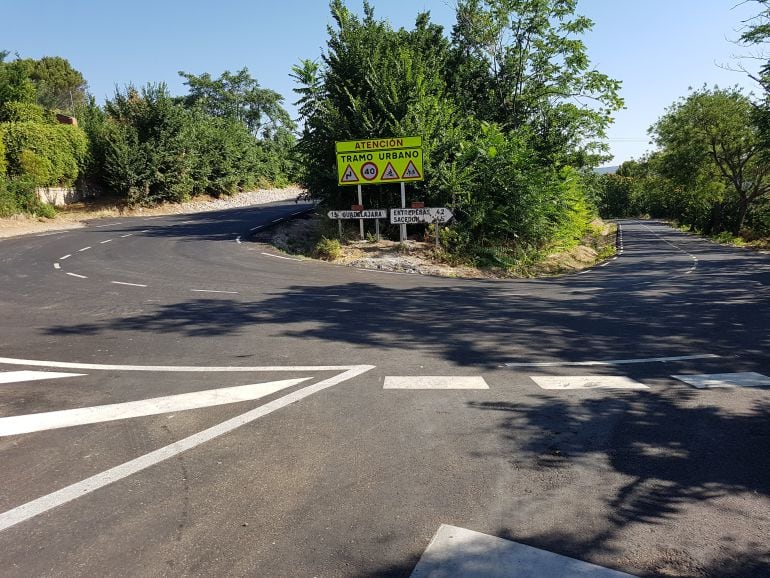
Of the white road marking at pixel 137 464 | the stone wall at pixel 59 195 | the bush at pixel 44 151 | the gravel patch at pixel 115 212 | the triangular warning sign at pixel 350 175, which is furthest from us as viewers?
the stone wall at pixel 59 195

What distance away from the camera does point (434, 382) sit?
18.7ft

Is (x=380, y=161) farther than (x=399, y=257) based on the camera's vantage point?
Yes

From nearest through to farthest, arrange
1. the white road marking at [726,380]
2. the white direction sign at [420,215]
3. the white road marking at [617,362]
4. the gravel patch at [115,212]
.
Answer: the white road marking at [726,380] → the white road marking at [617,362] → the white direction sign at [420,215] → the gravel patch at [115,212]

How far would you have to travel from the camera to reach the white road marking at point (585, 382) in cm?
561

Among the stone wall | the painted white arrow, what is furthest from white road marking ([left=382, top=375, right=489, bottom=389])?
the stone wall

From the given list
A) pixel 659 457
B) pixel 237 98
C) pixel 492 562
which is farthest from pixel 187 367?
pixel 237 98

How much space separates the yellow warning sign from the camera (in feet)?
58.3

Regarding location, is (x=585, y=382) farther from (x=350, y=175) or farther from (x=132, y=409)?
(x=350, y=175)

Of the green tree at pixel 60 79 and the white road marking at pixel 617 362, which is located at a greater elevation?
the green tree at pixel 60 79

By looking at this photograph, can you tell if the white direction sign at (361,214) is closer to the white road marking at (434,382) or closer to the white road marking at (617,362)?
the white road marking at (617,362)

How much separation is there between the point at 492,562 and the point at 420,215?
15.9 meters

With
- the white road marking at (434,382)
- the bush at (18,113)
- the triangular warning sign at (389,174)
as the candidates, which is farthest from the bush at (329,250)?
the bush at (18,113)

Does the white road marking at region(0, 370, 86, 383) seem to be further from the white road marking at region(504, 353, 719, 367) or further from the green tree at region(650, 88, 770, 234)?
the green tree at region(650, 88, 770, 234)

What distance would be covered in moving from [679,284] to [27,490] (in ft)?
51.7
